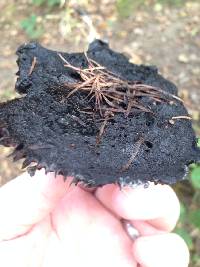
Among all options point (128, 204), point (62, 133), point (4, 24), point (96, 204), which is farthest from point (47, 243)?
point (4, 24)

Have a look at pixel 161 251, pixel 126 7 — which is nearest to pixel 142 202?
pixel 161 251

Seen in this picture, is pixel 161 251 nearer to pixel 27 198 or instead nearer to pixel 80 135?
pixel 27 198

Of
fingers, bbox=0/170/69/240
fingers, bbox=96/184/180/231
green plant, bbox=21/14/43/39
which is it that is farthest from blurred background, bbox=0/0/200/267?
fingers, bbox=0/170/69/240

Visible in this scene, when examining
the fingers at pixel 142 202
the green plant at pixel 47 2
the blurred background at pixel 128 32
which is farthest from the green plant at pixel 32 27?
the fingers at pixel 142 202

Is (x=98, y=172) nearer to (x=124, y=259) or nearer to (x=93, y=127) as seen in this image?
(x=93, y=127)

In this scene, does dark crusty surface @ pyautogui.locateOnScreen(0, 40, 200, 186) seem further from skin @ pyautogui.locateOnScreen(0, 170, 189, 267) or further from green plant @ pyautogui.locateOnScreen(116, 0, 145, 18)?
green plant @ pyautogui.locateOnScreen(116, 0, 145, 18)

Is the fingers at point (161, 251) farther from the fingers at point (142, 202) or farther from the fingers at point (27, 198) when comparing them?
the fingers at point (27, 198)
